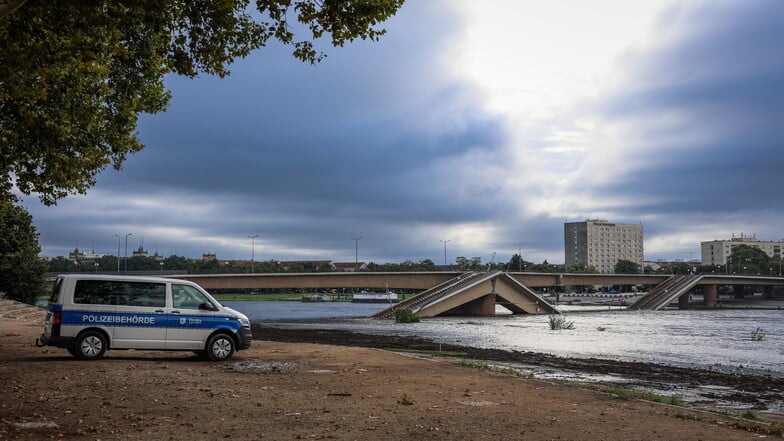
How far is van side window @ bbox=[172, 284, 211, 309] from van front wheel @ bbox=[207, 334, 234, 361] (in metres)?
0.93

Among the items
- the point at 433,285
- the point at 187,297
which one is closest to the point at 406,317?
the point at 433,285

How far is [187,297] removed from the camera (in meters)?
17.1

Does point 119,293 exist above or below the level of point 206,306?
above

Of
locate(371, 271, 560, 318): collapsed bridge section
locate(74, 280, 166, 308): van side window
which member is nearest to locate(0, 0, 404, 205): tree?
locate(74, 280, 166, 308): van side window

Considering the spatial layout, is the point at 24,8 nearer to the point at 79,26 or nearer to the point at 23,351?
the point at 79,26

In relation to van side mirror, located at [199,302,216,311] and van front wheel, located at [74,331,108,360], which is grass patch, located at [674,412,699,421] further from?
van front wheel, located at [74,331,108,360]

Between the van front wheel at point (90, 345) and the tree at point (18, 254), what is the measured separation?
33912mm

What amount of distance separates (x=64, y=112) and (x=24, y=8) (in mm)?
4635

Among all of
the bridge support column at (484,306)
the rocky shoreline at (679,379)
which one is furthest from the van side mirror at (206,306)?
the bridge support column at (484,306)

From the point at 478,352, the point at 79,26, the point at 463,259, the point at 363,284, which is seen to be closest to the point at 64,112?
the point at 79,26

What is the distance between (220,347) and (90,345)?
10.00 ft

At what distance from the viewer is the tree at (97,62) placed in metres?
11.7

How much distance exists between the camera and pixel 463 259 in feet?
614

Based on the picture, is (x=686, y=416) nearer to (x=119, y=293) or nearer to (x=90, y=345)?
(x=119, y=293)
